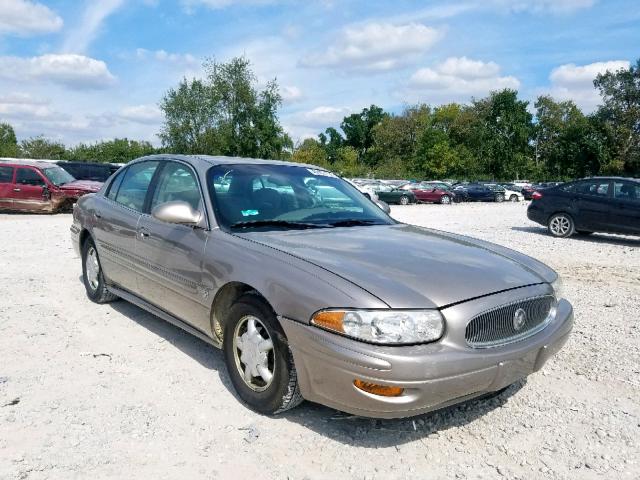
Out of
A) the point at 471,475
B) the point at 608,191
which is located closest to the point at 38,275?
the point at 471,475

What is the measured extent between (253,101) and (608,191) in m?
45.4

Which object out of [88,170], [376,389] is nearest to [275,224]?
[376,389]

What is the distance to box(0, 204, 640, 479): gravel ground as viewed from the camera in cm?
276

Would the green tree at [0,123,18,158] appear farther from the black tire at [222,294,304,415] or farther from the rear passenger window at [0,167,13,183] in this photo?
the black tire at [222,294,304,415]

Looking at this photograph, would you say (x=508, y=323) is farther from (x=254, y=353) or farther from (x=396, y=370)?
(x=254, y=353)

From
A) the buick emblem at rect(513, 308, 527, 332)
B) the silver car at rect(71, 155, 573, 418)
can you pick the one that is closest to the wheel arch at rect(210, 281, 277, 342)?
the silver car at rect(71, 155, 573, 418)

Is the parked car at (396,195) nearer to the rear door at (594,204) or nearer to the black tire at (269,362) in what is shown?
the rear door at (594,204)

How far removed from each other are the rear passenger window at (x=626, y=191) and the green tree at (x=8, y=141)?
69.5 metres

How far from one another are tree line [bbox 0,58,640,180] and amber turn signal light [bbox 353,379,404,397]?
2001 inches

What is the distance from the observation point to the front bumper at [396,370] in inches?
102

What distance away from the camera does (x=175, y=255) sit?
394 cm

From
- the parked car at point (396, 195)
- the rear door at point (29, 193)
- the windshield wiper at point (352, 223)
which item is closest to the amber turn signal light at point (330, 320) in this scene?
the windshield wiper at point (352, 223)

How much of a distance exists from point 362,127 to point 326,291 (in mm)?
104300

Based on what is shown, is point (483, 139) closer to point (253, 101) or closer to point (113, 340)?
point (253, 101)
